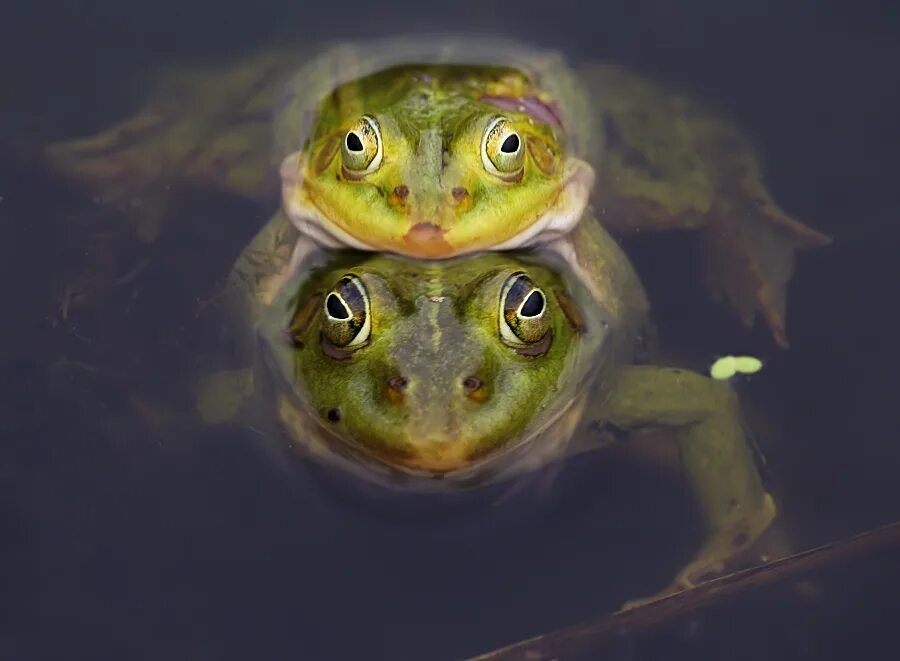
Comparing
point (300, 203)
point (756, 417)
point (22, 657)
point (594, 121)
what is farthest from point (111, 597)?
point (594, 121)

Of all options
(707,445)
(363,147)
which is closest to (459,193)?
(363,147)

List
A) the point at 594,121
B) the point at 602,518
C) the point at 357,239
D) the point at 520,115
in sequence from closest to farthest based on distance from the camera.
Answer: the point at 602,518, the point at 357,239, the point at 520,115, the point at 594,121

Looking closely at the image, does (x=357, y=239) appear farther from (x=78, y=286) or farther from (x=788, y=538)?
(x=788, y=538)

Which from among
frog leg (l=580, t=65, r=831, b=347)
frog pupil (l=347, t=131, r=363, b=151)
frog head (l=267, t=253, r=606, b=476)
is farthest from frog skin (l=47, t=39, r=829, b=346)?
frog head (l=267, t=253, r=606, b=476)

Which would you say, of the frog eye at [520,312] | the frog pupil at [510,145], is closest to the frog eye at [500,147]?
the frog pupil at [510,145]

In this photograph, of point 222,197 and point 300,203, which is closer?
point 300,203

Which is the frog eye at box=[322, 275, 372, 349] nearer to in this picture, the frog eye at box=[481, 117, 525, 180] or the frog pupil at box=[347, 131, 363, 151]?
the frog pupil at box=[347, 131, 363, 151]
